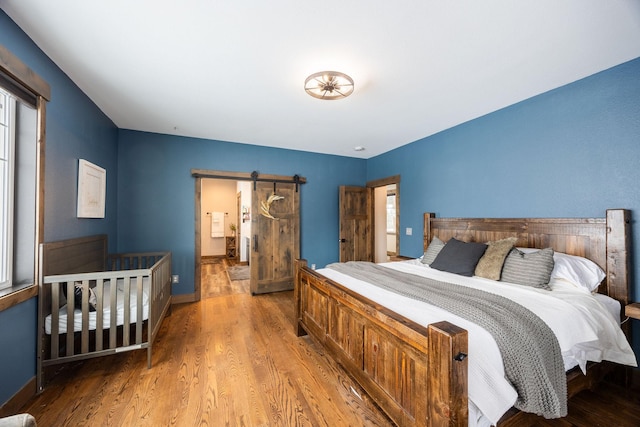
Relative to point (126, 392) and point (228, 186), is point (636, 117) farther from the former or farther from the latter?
point (228, 186)

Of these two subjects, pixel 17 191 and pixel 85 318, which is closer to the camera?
pixel 17 191

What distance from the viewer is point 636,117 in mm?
2020

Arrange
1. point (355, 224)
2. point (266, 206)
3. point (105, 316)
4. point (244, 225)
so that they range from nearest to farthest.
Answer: point (105, 316), point (266, 206), point (355, 224), point (244, 225)

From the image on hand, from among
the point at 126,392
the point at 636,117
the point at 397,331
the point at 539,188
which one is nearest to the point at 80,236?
the point at 126,392

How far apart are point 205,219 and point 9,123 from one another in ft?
19.5

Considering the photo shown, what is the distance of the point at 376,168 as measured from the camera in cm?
509

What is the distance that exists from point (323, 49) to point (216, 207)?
6.61m

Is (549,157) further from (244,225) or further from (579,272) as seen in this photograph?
(244,225)

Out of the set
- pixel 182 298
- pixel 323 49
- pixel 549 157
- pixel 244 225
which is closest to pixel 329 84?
pixel 323 49

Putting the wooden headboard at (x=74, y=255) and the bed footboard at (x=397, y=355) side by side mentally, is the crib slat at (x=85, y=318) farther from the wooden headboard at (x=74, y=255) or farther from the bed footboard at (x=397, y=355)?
the bed footboard at (x=397, y=355)

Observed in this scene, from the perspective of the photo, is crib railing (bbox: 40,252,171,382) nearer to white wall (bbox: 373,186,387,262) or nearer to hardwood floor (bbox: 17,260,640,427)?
hardwood floor (bbox: 17,260,640,427)

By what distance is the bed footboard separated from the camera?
1063mm

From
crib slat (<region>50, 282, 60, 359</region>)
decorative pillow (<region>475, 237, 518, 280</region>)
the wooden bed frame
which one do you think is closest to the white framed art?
crib slat (<region>50, 282, 60, 359</region>)

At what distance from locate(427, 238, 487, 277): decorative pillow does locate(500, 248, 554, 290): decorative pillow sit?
276 millimetres
